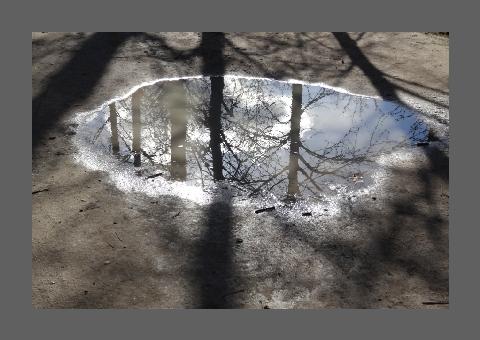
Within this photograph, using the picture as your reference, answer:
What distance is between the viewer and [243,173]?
6.33 metres

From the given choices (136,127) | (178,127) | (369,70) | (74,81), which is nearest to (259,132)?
(178,127)

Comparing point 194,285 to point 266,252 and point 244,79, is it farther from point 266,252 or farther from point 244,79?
point 244,79

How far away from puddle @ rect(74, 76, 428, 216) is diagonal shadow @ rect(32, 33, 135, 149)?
1.51 feet

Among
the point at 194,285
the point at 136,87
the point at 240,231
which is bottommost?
the point at 194,285

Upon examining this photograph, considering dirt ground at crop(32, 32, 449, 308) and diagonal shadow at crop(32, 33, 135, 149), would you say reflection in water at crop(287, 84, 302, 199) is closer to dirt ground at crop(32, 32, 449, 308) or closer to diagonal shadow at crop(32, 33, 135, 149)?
dirt ground at crop(32, 32, 449, 308)

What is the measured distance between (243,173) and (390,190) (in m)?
1.57

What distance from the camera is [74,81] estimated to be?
848cm

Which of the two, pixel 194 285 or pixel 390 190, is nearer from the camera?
pixel 194 285

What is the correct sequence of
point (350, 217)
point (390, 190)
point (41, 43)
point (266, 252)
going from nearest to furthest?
point (266, 252) → point (350, 217) → point (390, 190) → point (41, 43)

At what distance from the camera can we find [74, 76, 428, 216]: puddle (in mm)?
6062

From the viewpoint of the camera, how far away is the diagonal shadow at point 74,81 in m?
7.39

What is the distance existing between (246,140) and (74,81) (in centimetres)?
303

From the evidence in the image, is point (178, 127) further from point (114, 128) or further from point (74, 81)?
point (74, 81)

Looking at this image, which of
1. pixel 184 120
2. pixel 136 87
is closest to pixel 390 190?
pixel 184 120
